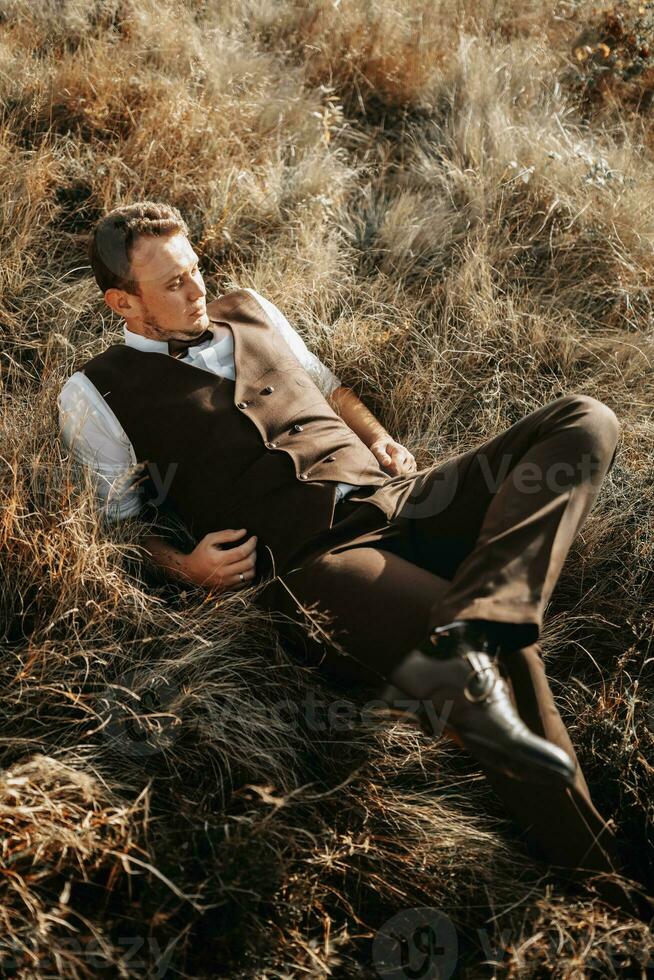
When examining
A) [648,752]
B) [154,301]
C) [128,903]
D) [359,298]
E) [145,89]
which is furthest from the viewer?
[145,89]

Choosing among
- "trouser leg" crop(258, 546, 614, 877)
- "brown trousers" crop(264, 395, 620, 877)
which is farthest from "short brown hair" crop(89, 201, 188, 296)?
"trouser leg" crop(258, 546, 614, 877)

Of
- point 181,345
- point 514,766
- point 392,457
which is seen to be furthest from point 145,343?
point 514,766

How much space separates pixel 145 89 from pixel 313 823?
370cm

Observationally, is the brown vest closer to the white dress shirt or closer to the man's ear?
the white dress shirt

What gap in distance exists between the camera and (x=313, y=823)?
7.48ft

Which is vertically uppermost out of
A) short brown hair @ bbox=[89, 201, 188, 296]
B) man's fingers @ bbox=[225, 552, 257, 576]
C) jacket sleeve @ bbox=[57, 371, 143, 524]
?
short brown hair @ bbox=[89, 201, 188, 296]

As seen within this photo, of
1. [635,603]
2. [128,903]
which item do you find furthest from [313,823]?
[635,603]

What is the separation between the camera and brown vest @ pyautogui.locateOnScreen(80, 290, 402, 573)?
103 inches

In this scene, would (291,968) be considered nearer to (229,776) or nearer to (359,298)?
(229,776)

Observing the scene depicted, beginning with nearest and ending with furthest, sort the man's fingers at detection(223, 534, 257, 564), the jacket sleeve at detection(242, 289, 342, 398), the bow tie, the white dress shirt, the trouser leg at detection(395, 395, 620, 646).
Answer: the trouser leg at detection(395, 395, 620, 646) < the man's fingers at detection(223, 534, 257, 564) < the white dress shirt < the bow tie < the jacket sleeve at detection(242, 289, 342, 398)

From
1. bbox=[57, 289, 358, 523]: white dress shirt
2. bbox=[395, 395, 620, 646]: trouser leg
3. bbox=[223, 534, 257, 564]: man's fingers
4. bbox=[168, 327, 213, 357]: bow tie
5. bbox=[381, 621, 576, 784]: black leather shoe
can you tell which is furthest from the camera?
bbox=[168, 327, 213, 357]: bow tie

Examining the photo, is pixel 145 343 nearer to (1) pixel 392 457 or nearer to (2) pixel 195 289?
(2) pixel 195 289

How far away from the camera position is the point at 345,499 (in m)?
2.66

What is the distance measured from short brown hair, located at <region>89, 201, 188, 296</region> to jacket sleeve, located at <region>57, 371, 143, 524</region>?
37cm
